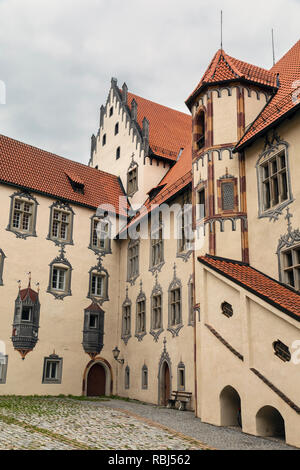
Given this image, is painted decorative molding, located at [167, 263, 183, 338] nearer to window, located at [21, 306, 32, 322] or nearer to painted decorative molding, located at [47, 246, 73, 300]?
painted decorative molding, located at [47, 246, 73, 300]

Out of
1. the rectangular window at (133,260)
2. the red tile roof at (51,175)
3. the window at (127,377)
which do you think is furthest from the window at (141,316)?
the red tile roof at (51,175)

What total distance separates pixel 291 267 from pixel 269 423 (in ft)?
14.3

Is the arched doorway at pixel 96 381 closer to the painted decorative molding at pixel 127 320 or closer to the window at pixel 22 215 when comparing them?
the painted decorative molding at pixel 127 320

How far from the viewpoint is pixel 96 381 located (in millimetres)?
23484

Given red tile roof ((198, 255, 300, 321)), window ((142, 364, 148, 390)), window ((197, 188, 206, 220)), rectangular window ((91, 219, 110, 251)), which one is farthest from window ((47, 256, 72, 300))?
red tile roof ((198, 255, 300, 321))

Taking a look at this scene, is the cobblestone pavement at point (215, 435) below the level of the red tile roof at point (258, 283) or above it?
below

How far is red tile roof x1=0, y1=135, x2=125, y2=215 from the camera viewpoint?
23.4 meters

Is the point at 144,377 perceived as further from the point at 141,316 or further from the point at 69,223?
the point at 69,223

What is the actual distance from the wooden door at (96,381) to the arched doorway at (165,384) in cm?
477

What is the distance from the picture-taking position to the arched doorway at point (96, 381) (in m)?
23.2

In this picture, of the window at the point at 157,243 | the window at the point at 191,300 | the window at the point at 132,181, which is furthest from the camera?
the window at the point at 132,181

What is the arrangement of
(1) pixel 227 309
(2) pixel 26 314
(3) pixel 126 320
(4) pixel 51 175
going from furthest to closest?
1. (4) pixel 51 175
2. (3) pixel 126 320
3. (2) pixel 26 314
4. (1) pixel 227 309

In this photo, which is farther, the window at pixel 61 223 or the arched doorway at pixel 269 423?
the window at pixel 61 223

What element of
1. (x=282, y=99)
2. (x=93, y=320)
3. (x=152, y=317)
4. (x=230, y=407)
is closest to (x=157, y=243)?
(x=152, y=317)
